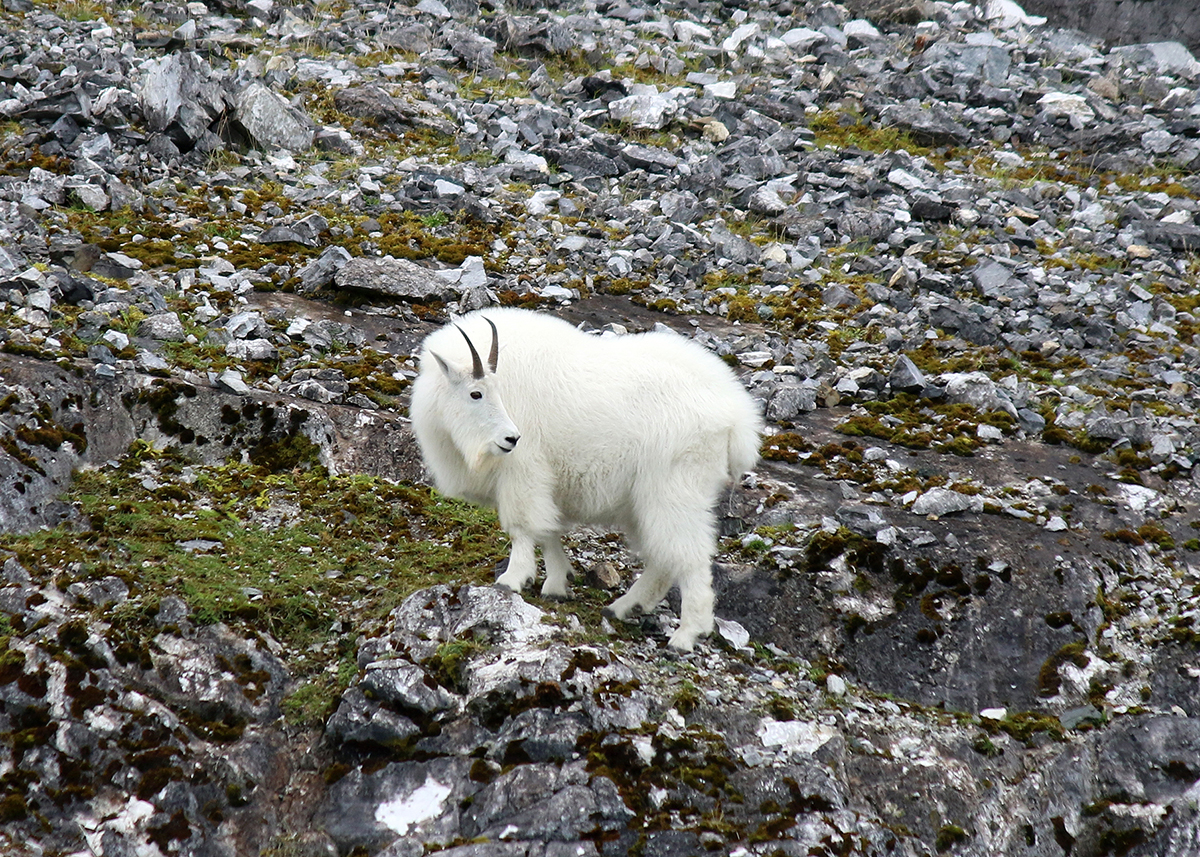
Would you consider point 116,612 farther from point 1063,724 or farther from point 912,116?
point 912,116

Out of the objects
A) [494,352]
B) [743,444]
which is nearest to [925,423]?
[743,444]

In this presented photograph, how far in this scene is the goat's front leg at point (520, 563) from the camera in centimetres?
658

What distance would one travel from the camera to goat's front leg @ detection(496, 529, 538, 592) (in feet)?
21.6

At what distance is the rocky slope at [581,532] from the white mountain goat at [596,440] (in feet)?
1.65

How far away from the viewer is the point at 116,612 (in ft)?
18.3

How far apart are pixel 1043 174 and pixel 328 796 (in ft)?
56.4

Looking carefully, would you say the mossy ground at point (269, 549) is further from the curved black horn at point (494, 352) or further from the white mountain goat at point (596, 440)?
the curved black horn at point (494, 352)

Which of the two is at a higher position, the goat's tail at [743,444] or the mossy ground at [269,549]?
the goat's tail at [743,444]

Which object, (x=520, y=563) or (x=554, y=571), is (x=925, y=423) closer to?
(x=554, y=571)

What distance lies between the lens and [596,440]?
6605 mm

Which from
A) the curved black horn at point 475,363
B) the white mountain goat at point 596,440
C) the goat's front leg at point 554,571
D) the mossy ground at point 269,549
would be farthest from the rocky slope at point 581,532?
the curved black horn at point 475,363

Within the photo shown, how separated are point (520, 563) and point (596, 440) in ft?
3.23

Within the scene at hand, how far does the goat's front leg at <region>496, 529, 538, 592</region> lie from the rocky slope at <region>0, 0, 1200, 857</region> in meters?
0.29

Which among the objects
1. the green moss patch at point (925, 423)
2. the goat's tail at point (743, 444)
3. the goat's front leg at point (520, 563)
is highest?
the goat's tail at point (743, 444)
